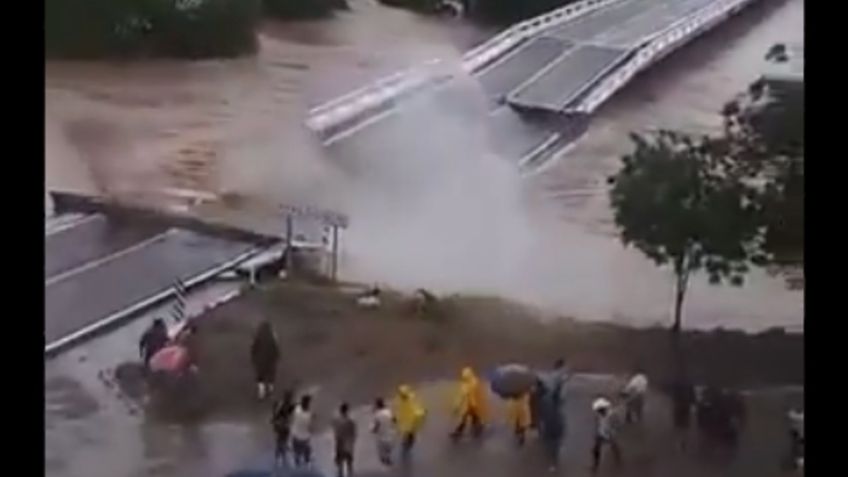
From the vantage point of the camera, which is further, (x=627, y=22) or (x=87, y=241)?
(x=627, y=22)

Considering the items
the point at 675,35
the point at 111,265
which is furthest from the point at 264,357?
the point at 675,35

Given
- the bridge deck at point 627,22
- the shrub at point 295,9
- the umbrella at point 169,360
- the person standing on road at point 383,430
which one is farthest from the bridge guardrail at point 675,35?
the umbrella at point 169,360

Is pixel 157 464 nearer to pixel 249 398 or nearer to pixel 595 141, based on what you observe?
pixel 249 398

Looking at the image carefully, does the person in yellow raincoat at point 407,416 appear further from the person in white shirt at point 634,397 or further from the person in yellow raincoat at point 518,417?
the person in white shirt at point 634,397

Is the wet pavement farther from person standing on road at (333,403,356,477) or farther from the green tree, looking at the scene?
the green tree

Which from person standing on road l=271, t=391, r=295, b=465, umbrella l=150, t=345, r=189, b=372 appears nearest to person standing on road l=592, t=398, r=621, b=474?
person standing on road l=271, t=391, r=295, b=465

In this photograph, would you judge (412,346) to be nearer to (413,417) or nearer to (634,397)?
(413,417)
